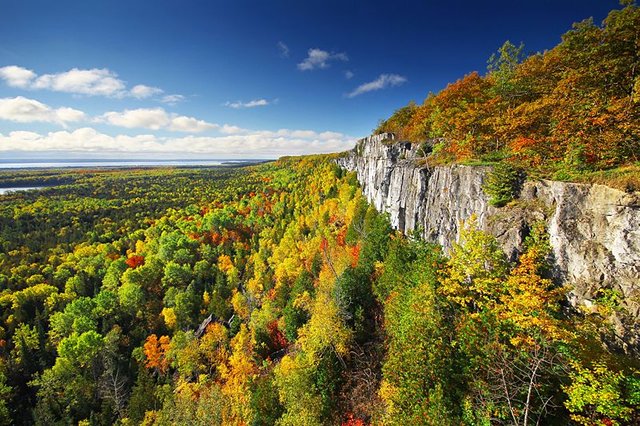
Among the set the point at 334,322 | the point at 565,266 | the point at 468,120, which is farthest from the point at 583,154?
the point at 334,322

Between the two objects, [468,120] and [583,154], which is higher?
[468,120]

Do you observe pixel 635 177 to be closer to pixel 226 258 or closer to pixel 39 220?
pixel 226 258

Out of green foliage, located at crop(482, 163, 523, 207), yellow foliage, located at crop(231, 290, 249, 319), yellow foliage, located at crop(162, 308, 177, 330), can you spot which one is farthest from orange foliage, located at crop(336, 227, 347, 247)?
yellow foliage, located at crop(162, 308, 177, 330)

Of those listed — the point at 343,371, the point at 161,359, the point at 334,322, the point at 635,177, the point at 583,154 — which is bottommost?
the point at 161,359

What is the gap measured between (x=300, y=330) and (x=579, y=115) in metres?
30.5

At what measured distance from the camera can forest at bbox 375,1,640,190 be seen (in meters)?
15.0

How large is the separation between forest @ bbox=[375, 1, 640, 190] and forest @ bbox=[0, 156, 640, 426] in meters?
4.76

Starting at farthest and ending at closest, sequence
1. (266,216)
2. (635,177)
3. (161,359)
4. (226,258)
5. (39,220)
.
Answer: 1. (39,220)
2. (266,216)
3. (226,258)
4. (161,359)
5. (635,177)

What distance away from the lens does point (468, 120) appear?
95.7ft

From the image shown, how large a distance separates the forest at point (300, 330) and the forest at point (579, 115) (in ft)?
15.6

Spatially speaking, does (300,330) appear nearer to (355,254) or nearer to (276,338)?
(276,338)

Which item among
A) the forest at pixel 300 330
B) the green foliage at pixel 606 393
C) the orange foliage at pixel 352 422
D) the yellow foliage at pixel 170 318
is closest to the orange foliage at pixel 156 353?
the forest at pixel 300 330

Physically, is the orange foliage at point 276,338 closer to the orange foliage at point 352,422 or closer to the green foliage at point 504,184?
the orange foliage at point 352,422

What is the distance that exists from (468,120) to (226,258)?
243 feet
